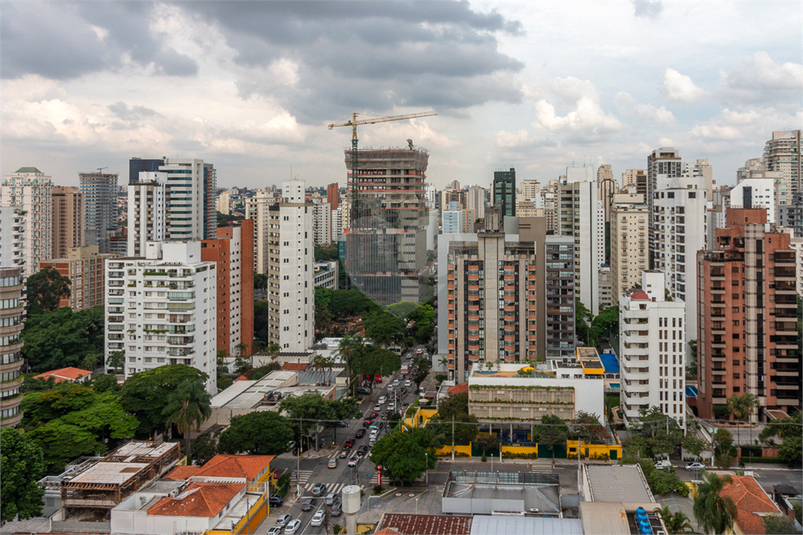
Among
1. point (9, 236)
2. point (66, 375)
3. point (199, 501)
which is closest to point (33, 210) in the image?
point (9, 236)

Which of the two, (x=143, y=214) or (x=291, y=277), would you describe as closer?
(x=291, y=277)

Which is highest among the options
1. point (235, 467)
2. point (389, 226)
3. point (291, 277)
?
point (389, 226)

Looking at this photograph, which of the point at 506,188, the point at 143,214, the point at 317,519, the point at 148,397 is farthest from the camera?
the point at 506,188

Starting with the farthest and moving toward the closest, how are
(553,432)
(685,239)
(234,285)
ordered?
(234,285)
(685,239)
(553,432)

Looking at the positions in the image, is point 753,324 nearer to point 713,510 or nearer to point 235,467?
point 713,510

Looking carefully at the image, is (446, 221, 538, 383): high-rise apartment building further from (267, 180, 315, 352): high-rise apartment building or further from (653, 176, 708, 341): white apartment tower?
(267, 180, 315, 352): high-rise apartment building

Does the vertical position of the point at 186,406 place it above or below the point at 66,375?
above

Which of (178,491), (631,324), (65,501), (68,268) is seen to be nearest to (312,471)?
(178,491)

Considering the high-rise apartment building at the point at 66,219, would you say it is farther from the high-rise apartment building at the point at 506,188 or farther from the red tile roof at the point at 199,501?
the red tile roof at the point at 199,501

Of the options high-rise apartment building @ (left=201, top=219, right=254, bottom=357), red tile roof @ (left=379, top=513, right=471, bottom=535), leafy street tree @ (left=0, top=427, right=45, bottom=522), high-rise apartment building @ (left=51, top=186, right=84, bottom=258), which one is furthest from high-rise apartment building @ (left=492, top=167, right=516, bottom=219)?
leafy street tree @ (left=0, top=427, right=45, bottom=522)
